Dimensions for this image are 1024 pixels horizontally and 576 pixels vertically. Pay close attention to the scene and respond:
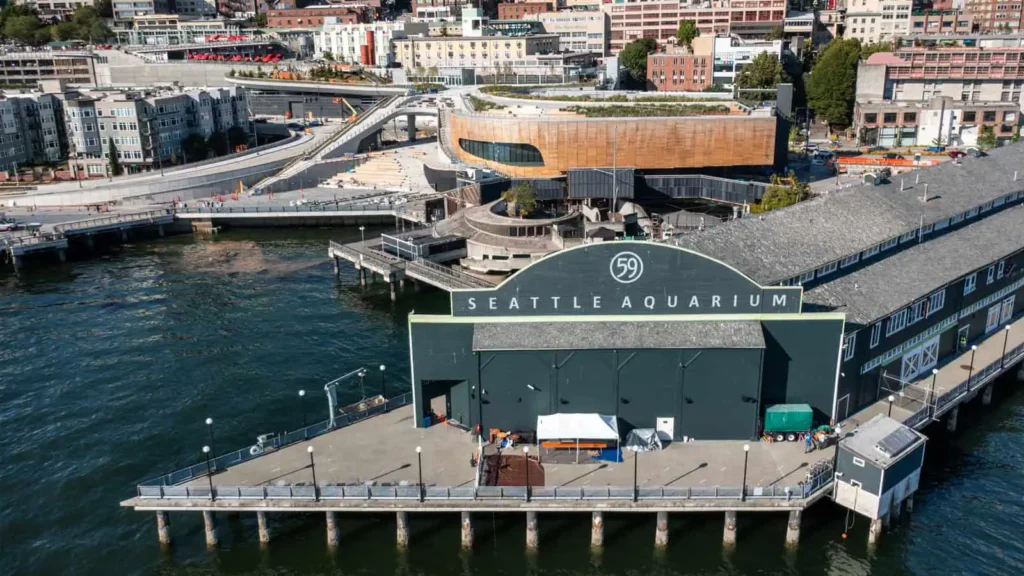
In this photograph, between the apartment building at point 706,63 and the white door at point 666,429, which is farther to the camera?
the apartment building at point 706,63

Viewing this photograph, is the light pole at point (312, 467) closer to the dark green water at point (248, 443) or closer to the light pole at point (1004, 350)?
the dark green water at point (248, 443)

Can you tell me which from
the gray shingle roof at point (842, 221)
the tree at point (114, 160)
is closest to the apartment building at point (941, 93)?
the gray shingle roof at point (842, 221)

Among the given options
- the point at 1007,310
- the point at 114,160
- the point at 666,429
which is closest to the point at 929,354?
the point at 1007,310

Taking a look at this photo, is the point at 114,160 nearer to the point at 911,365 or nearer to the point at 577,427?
the point at 577,427

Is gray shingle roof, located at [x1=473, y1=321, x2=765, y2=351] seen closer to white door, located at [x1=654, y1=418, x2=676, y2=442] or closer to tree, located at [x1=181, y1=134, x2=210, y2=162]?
white door, located at [x1=654, y1=418, x2=676, y2=442]

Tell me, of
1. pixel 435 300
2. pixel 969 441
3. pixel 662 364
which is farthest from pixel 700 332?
pixel 435 300

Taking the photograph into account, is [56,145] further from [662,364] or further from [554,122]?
[662,364]
